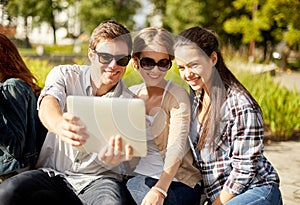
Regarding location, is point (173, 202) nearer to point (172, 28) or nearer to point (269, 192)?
point (269, 192)

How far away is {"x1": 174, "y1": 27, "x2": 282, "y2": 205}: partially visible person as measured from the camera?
199 cm

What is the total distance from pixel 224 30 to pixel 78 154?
2398cm

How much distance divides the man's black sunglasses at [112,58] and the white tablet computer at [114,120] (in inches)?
12.3

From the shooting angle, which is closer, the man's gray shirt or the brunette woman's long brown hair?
the man's gray shirt

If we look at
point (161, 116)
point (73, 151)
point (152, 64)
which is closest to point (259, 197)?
point (161, 116)

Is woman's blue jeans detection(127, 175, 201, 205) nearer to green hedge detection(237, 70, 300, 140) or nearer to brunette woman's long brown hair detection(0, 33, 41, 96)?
brunette woman's long brown hair detection(0, 33, 41, 96)

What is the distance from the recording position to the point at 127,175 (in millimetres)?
2260

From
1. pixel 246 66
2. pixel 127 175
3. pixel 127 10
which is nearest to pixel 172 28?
pixel 127 10

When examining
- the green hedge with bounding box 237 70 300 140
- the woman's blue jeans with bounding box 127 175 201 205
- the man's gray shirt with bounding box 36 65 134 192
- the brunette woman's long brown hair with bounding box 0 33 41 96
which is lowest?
the green hedge with bounding box 237 70 300 140

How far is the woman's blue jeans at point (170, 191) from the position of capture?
211 cm

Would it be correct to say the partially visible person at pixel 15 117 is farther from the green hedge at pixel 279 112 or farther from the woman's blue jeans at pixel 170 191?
the green hedge at pixel 279 112

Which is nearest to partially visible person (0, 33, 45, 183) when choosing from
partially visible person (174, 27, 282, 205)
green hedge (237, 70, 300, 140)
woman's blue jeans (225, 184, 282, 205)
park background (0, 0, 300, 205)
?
park background (0, 0, 300, 205)

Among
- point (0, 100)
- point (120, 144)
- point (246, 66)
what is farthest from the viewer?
point (246, 66)

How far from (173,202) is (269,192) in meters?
0.42
